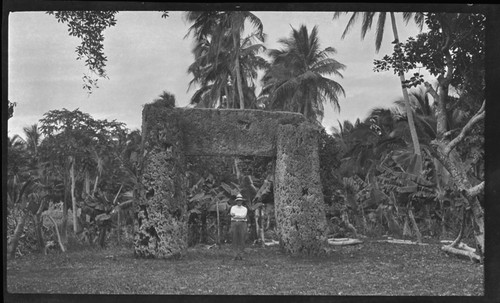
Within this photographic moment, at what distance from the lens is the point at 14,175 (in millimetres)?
9250

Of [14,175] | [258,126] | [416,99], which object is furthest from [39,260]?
[416,99]

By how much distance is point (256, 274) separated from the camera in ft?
27.9

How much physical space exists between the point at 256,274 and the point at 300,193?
7.27ft

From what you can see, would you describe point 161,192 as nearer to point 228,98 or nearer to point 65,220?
point 65,220

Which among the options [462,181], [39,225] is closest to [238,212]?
[462,181]

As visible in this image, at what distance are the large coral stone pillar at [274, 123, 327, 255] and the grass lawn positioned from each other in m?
0.31

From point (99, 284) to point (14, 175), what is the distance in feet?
7.85

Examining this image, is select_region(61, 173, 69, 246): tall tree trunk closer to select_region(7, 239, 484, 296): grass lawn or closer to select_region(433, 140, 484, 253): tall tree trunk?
select_region(7, 239, 484, 296): grass lawn

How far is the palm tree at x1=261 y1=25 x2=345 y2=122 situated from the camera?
39.9ft

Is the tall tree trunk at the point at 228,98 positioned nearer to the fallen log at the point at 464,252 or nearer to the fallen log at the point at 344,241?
the fallen log at the point at 344,241

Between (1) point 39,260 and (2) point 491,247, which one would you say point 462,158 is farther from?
(1) point 39,260

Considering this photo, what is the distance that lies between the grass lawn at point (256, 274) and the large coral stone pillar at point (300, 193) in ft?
1.03

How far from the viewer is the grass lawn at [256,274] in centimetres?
757

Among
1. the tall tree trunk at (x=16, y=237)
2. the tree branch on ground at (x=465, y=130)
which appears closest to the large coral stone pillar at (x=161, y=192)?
the tall tree trunk at (x=16, y=237)
